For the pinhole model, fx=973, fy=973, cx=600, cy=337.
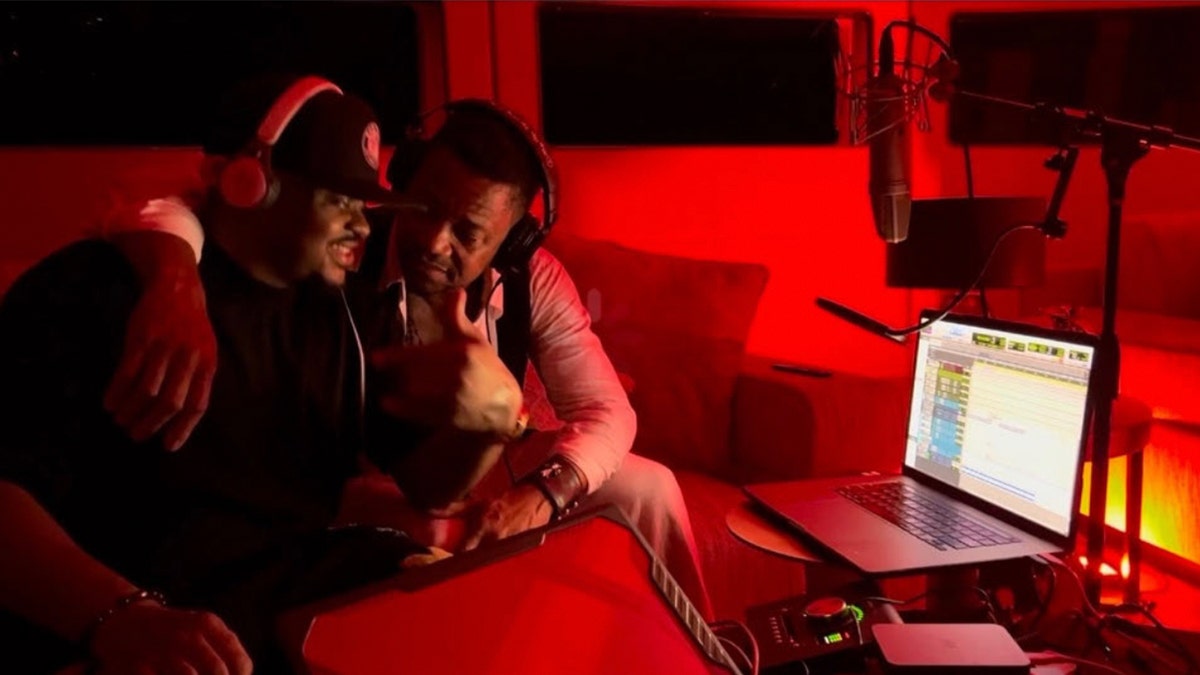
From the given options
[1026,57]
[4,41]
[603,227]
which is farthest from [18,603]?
[1026,57]

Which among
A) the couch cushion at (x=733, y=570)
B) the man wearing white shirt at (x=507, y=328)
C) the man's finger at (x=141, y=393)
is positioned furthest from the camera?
the couch cushion at (x=733, y=570)

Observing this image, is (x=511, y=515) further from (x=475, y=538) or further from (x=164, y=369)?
(x=164, y=369)

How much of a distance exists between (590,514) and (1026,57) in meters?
3.20

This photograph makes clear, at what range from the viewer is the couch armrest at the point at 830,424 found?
7.21 ft

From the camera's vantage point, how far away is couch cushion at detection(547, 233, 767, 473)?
7.84 feet

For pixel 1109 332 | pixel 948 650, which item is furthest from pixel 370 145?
pixel 1109 332

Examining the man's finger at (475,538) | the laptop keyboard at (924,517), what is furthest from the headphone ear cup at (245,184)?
the laptop keyboard at (924,517)

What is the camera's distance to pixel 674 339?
2402 mm

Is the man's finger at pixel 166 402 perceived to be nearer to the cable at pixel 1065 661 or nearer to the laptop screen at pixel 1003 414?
the cable at pixel 1065 661

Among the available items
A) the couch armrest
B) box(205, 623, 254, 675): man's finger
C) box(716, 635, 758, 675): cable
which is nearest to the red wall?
the couch armrest

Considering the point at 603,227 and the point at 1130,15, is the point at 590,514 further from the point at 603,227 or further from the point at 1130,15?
the point at 1130,15

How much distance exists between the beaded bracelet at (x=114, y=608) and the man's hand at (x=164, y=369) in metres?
0.15

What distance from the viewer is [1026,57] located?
11.5 feet

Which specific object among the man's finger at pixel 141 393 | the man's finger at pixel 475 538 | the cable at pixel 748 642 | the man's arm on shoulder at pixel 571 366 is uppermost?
the man's finger at pixel 141 393
